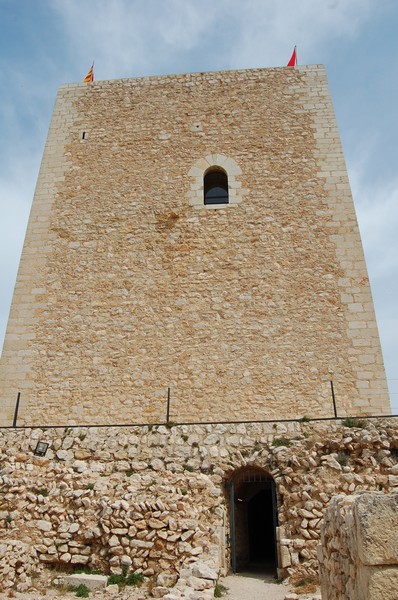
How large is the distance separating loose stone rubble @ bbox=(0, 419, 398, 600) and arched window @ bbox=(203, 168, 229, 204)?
5173mm

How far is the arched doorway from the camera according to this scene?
6254 mm

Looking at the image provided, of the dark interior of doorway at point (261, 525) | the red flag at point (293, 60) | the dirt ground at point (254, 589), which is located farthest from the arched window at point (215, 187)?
the dirt ground at point (254, 589)

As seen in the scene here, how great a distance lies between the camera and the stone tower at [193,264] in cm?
812

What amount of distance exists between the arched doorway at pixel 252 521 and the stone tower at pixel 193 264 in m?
1.25

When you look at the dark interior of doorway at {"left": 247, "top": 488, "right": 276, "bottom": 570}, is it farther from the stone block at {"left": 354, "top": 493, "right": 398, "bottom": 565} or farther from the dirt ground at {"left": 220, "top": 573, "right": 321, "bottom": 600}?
the stone block at {"left": 354, "top": 493, "right": 398, "bottom": 565}

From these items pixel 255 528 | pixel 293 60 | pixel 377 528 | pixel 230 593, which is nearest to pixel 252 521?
pixel 255 528

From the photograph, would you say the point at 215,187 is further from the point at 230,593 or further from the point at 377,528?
the point at 377,528

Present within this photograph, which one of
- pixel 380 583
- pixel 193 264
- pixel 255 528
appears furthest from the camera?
pixel 255 528

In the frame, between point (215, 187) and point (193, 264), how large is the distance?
7.07ft

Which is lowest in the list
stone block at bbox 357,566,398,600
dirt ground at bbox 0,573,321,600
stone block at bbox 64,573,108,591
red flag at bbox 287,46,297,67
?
dirt ground at bbox 0,573,321,600

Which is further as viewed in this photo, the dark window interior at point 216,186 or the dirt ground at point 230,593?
the dark window interior at point 216,186

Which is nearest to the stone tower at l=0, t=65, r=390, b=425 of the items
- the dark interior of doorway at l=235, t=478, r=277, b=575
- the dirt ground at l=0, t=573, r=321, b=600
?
the dark interior of doorway at l=235, t=478, r=277, b=575

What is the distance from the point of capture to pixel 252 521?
10.3 m

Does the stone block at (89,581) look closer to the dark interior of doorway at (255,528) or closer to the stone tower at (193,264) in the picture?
the dark interior of doorway at (255,528)
